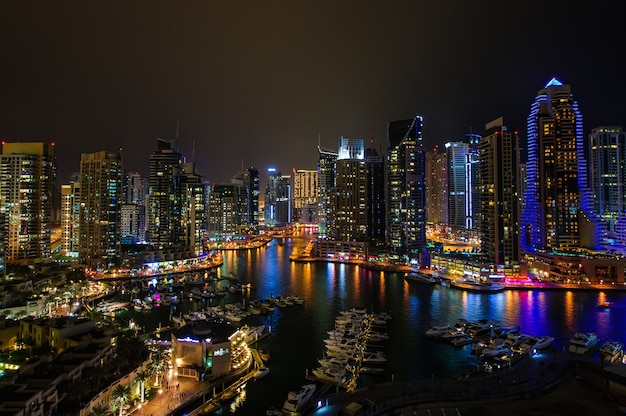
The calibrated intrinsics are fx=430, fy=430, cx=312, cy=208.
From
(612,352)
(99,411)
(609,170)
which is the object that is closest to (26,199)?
(99,411)

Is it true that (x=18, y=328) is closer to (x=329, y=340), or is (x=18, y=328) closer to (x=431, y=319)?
(x=329, y=340)

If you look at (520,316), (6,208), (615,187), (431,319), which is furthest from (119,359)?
(615,187)

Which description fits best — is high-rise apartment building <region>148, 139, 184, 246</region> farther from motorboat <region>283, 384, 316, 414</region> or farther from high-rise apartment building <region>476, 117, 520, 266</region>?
motorboat <region>283, 384, 316, 414</region>

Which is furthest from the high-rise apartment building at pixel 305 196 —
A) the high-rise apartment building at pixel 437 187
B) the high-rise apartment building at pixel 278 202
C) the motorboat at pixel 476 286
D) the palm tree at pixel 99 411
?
the palm tree at pixel 99 411

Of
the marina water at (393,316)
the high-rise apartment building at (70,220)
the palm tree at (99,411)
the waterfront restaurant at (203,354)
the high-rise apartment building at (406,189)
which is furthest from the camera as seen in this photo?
the high-rise apartment building at (406,189)

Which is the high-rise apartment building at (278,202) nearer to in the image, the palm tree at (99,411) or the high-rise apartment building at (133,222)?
the high-rise apartment building at (133,222)

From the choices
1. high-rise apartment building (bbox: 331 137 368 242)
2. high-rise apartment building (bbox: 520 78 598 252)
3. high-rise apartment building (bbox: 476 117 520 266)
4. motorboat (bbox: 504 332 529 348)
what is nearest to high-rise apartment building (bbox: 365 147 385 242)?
high-rise apartment building (bbox: 331 137 368 242)
